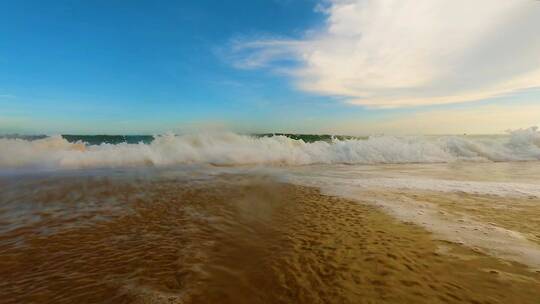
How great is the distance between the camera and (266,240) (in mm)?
3873

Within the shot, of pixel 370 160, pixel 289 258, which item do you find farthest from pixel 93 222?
pixel 370 160

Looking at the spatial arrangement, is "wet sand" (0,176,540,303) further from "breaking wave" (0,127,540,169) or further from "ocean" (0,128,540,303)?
"breaking wave" (0,127,540,169)

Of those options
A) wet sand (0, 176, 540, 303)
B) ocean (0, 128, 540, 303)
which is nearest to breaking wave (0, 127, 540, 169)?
ocean (0, 128, 540, 303)

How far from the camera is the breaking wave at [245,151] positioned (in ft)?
38.6

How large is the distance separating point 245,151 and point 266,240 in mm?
10857

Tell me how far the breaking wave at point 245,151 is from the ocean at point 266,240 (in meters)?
3.48

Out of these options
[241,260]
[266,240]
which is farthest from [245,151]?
[241,260]

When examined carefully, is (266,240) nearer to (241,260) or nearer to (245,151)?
(241,260)

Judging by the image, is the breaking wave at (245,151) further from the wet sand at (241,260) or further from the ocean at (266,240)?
the wet sand at (241,260)

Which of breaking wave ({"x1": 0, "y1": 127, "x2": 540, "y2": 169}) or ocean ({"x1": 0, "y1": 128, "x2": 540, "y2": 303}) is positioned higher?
breaking wave ({"x1": 0, "y1": 127, "x2": 540, "y2": 169})

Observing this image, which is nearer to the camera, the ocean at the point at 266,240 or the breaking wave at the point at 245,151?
the ocean at the point at 266,240

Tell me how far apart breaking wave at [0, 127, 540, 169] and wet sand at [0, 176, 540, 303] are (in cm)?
762

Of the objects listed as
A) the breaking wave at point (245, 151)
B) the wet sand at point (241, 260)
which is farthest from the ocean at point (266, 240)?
the breaking wave at point (245, 151)

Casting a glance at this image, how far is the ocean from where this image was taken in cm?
268
